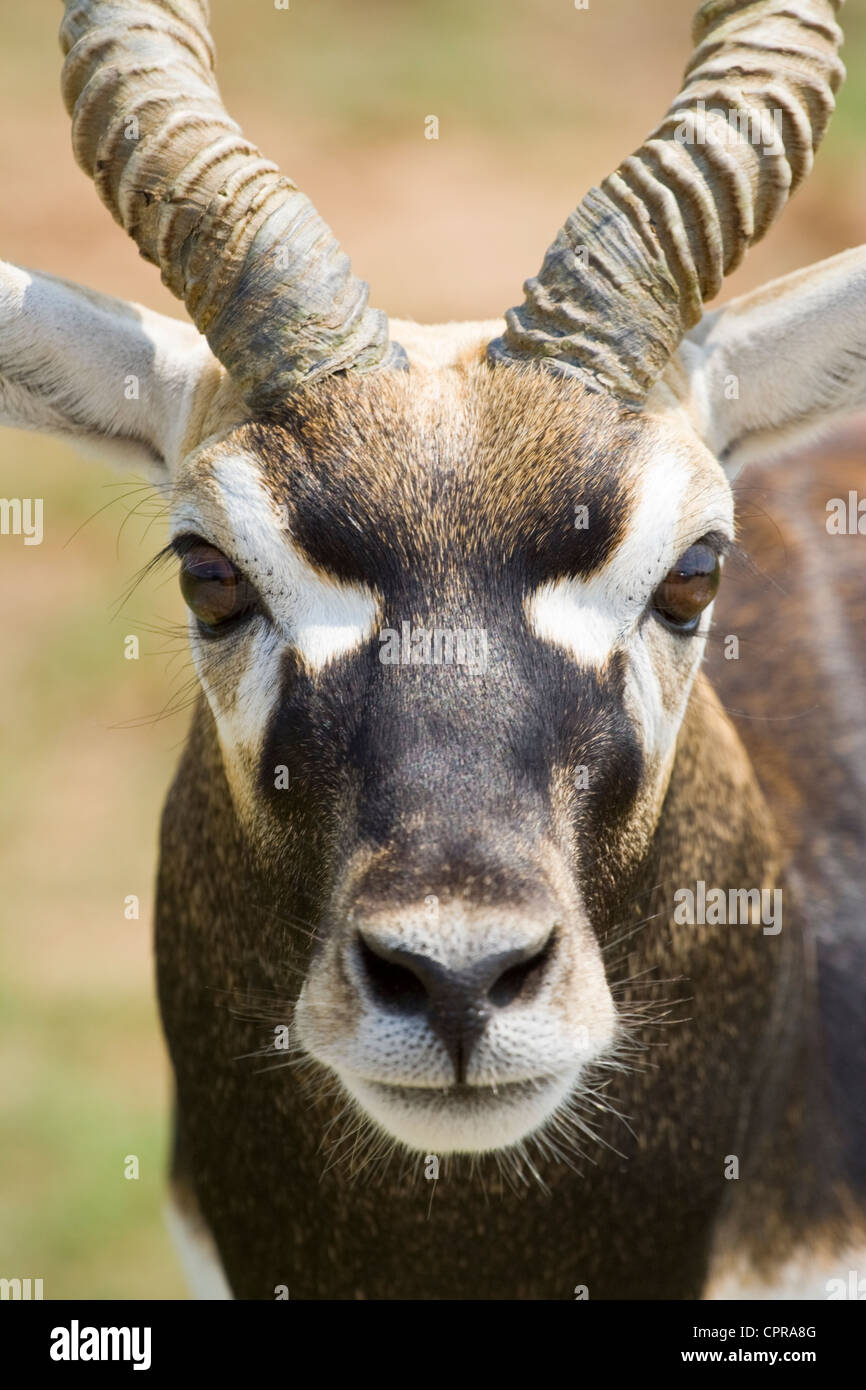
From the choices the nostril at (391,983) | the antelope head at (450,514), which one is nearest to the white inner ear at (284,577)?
the antelope head at (450,514)

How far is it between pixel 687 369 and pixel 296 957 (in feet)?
6.82

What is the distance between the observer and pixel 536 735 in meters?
3.84

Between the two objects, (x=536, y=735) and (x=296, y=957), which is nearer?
(x=536, y=735)

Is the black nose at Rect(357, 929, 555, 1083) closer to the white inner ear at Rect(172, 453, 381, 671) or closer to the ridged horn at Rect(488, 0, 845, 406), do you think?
the white inner ear at Rect(172, 453, 381, 671)

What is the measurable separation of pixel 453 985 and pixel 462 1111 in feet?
1.50

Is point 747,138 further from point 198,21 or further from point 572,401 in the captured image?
point 198,21

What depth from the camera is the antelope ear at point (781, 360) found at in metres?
4.78

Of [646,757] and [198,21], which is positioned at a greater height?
[198,21]

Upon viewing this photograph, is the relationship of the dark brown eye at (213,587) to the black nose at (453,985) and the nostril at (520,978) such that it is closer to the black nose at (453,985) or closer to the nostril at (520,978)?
the black nose at (453,985)

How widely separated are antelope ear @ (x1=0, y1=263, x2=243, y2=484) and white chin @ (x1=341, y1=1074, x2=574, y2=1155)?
1.90m

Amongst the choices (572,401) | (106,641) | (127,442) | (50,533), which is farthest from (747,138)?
(50,533)

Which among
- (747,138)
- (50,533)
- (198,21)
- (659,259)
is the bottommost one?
(659,259)

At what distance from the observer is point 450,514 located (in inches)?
160

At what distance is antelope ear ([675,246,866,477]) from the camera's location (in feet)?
15.7
